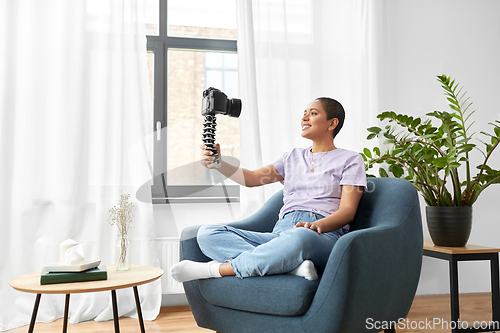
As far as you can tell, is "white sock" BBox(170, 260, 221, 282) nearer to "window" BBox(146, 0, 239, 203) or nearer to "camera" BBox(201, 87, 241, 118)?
"camera" BBox(201, 87, 241, 118)

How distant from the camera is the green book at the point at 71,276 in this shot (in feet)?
4.70

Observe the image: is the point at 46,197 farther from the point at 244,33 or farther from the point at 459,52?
the point at 459,52

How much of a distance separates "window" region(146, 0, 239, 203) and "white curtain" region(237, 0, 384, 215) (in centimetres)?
18

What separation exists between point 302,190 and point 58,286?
0.96m

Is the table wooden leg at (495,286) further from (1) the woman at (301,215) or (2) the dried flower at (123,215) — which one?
(2) the dried flower at (123,215)

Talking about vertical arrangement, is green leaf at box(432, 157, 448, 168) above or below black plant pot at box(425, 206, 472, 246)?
above

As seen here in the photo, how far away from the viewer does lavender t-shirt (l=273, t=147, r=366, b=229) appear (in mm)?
1585

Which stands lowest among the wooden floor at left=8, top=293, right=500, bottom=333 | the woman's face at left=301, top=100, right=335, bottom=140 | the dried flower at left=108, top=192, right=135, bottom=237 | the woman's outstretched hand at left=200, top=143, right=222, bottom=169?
the wooden floor at left=8, top=293, right=500, bottom=333

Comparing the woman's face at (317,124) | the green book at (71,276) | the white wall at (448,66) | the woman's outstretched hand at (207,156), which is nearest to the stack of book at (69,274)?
the green book at (71,276)

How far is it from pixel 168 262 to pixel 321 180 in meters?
1.09

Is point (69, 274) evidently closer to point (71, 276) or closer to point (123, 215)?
point (71, 276)

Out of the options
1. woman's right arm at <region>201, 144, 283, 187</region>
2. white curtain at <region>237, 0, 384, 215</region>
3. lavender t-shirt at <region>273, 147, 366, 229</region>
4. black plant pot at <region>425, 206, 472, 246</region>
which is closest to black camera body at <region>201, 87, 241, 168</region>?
woman's right arm at <region>201, 144, 283, 187</region>

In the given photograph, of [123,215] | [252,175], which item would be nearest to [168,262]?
[123,215]

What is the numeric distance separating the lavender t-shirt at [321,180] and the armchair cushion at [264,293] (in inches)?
15.2
